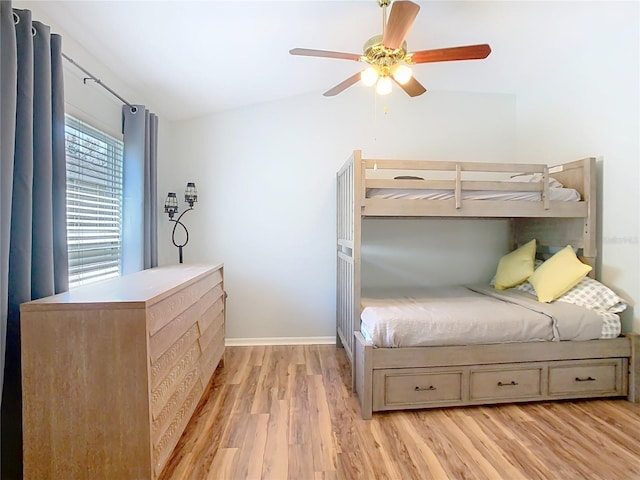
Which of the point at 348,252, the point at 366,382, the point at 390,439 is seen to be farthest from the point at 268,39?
the point at 390,439

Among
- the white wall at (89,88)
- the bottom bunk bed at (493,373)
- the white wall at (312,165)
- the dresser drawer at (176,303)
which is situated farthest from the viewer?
the white wall at (312,165)

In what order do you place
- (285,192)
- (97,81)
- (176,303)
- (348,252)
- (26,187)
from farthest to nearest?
(285,192) < (348,252) < (97,81) < (176,303) < (26,187)

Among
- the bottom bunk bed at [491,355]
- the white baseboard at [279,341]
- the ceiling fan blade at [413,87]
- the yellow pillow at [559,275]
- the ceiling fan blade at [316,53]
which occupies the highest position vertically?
the ceiling fan blade at [316,53]

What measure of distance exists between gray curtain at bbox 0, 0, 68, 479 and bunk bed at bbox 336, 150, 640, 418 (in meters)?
1.73

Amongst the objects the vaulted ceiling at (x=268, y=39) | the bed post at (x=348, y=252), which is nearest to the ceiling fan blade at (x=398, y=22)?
the vaulted ceiling at (x=268, y=39)

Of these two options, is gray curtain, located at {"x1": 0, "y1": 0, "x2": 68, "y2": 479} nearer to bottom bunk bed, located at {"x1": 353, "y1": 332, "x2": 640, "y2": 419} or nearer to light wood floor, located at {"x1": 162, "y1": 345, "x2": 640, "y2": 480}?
light wood floor, located at {"x1": 162, "y1": 345, "x2": 640, "y2": 480}

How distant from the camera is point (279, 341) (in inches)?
134

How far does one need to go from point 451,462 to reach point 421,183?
1750 millimetres

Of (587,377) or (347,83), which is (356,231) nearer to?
(347,83)

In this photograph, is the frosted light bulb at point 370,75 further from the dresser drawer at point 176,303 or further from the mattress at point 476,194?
the dresser drawer at point 176,303

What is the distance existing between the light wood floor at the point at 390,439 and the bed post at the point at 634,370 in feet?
0.27

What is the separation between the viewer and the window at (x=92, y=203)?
1.99 meters

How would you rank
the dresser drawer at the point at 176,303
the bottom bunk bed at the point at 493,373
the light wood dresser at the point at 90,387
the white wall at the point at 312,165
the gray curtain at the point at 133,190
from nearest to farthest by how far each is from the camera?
the light wood dresser at the point at 90,387 → the dresser drawer at the point at 176,303 → the bottom bunk bed at the point at 493,373 → the gray curtain at the point at 133,190 → the white wall at the point at 312,165

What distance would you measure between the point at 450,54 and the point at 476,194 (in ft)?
3.49
